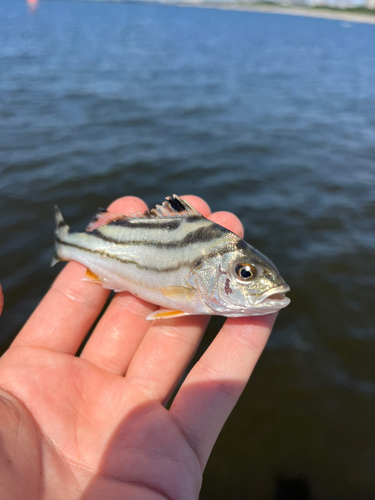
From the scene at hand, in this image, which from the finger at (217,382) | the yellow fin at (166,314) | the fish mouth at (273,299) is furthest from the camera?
the yellow fin at (166,314)

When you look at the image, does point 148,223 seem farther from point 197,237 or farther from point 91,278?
point 91,278

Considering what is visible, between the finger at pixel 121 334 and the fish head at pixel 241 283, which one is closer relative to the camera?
the fish head at pixel 241 283

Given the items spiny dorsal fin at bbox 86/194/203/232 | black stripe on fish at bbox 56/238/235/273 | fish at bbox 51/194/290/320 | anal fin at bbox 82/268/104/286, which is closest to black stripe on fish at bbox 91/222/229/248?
fish at bbox 51/194/290/320

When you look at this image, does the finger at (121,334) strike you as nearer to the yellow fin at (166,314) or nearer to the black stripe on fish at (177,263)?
the yellow fin at (166,314)

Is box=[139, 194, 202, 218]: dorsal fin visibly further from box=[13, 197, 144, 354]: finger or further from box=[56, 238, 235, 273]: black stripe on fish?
box=[13, 197, 144, 354]: finger

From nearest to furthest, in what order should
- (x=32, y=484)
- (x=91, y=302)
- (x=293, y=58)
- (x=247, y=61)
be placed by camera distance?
(x=32, y=484) < (x=91, y=302) < (x=247, y=61) < (x=293, y=58)

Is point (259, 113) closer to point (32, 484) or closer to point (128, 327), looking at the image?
point (128, 327)

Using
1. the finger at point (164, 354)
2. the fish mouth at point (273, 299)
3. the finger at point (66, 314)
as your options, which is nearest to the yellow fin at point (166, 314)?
the finger at point (164, 354)

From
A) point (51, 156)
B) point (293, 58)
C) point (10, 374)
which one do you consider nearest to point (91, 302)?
point (10, 374)
